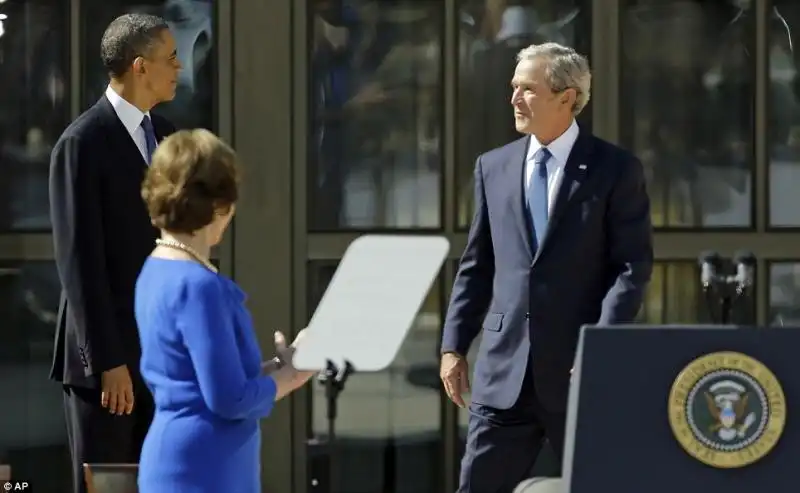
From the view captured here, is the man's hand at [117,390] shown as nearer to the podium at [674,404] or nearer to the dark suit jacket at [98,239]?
the dark suit jacket at [98,239]

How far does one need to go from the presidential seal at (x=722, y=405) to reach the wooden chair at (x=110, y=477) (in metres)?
1.40

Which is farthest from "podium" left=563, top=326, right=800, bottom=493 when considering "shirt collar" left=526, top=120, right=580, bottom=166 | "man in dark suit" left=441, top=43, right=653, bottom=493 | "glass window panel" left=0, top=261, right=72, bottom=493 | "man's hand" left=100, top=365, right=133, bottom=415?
"glass window panel" left=0, top=261, right=72, bottom=493

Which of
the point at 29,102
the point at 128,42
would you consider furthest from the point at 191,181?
the point at 29,102

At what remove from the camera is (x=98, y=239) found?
451cm

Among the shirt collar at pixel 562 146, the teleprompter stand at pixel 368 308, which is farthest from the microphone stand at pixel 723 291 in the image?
the shirt collar at pixel 562 146

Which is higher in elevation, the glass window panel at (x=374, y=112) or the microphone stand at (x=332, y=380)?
the glass window panel at (x=374, y=112)

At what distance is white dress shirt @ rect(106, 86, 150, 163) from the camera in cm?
467

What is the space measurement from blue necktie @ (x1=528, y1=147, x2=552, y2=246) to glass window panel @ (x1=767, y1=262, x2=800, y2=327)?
1765 millimetres

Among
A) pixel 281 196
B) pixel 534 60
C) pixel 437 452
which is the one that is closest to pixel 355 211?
pixel 281 196

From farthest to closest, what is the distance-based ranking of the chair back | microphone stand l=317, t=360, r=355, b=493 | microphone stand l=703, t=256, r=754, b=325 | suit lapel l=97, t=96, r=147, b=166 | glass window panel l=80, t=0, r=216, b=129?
glass window panel l=80, t=0, r=216, b=129 → suit lapel l=97, t=96, r=147, b=166 → the chair back → microphone stand l=703, t=256, r=754, b=325 → microphone stand l=317, t=360, r=355, b=493

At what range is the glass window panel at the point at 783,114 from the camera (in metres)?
6.10

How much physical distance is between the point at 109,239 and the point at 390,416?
1859 millimetres

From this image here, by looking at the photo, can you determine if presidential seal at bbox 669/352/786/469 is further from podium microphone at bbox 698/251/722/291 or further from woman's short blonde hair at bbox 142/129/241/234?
woman's short blonde hair at bbox 142/129/241/234

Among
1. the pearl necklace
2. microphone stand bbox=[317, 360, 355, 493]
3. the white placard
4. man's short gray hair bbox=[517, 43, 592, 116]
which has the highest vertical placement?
man's short gray hair bbox=[517, 43, 592, 116]
